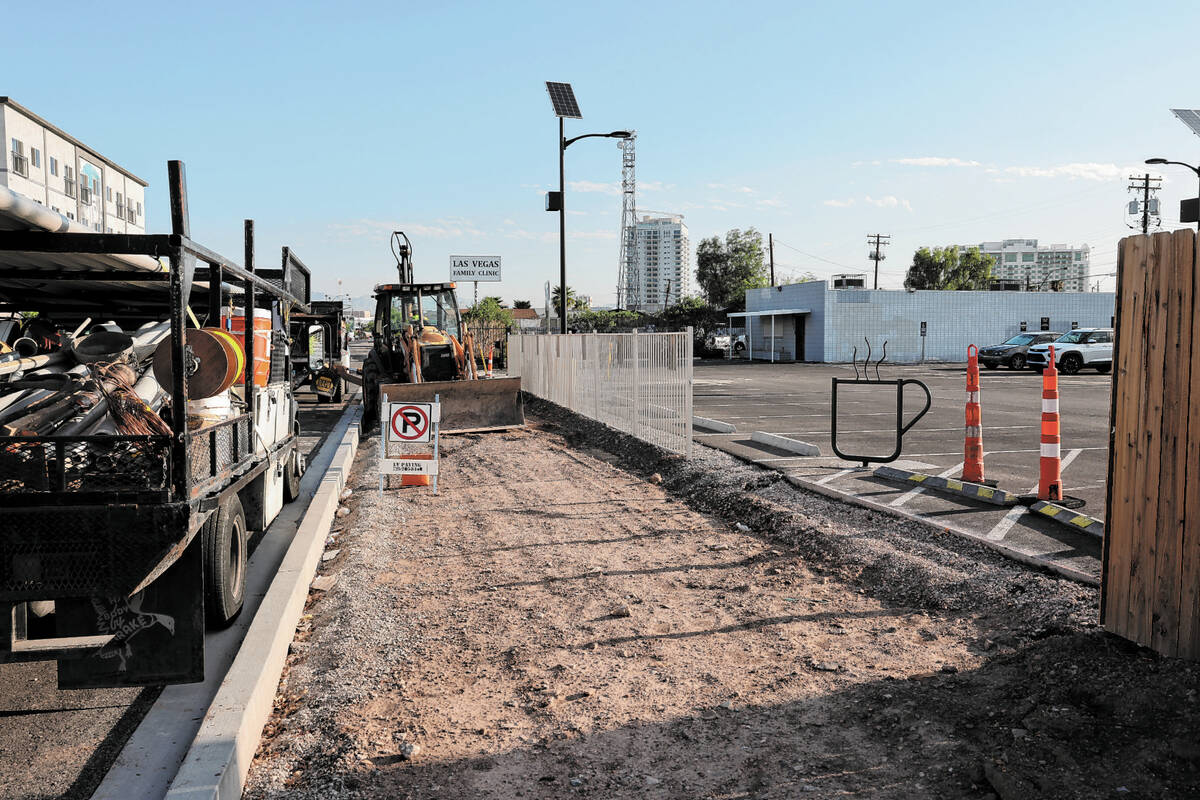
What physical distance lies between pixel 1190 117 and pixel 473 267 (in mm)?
23466

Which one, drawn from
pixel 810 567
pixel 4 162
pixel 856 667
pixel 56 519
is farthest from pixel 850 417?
pixel 4 162

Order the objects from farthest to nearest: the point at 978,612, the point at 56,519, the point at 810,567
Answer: the point at 810,567 → the point at 978,612 → the point at 56,519

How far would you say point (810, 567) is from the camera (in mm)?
6980

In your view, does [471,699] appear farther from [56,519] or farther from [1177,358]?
[1177,358]

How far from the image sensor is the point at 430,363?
1736 centimetres

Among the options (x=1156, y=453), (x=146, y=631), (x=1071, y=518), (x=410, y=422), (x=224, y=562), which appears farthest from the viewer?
(x=410, y=422)

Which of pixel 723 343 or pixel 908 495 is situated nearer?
pixel 908 495

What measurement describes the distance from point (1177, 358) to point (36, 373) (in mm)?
6572

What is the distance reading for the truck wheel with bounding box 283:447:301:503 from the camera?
9438mm

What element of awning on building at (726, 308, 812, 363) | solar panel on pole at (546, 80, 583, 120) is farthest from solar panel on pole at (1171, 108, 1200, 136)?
awning on building at (726, 308, 812, 363)

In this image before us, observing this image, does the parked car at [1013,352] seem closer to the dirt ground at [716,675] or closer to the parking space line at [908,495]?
the parking space line at [908,495]

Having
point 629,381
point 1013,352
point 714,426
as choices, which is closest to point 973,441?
point 629,381

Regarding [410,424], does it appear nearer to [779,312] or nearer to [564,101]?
[564,101]

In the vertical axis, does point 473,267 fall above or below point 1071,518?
above
